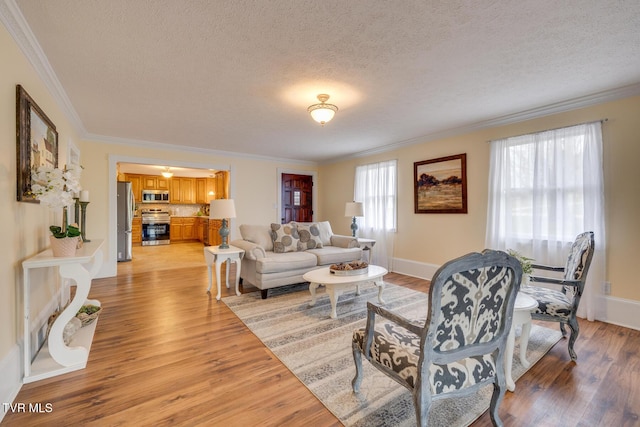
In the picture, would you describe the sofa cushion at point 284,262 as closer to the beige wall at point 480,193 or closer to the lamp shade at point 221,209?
the lamp shade at point 221,209

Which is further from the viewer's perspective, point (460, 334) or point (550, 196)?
point (550, 196)

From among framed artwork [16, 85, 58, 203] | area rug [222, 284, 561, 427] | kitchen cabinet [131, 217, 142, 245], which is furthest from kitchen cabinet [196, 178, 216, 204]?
framed artwork [16, 85, 58, 203]

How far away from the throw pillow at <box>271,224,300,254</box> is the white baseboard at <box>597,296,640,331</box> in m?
3.76

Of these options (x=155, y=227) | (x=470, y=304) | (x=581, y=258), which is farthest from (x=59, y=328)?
(x=155, y=227)

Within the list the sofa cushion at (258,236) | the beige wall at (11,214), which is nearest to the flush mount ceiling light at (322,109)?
the sofa cushion at (258,236)

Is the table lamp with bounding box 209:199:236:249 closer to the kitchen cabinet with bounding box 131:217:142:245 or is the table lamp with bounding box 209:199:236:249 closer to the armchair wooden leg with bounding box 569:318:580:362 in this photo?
the armchair wooden leg with bounding box 569:318:580:362

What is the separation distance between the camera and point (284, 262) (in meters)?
3.71

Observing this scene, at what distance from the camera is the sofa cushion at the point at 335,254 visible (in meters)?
4.17

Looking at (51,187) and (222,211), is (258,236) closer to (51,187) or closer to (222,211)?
(222,211)

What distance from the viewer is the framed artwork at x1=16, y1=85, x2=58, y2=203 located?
1892mm

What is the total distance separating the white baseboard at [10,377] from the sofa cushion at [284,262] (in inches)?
84.7

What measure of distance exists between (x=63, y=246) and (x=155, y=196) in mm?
8095

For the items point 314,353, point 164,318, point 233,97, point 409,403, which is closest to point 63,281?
point 164,318

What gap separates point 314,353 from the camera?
89.8 inches
